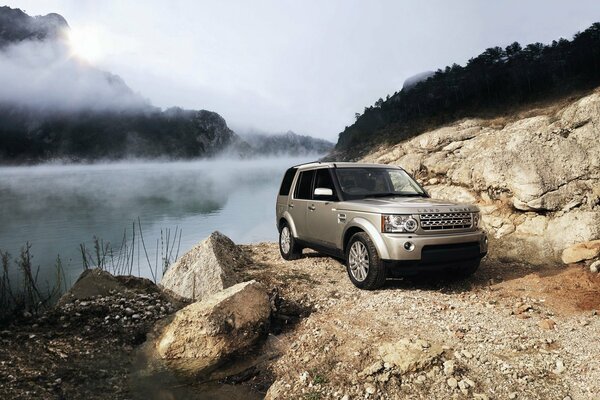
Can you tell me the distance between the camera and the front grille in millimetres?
6008

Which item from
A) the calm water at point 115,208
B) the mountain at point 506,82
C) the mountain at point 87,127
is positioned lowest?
the calm water at point 115,208

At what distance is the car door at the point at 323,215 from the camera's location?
283 inches

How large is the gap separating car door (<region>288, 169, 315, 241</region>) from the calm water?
365 cm

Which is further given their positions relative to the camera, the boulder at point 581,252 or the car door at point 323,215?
Answer: the boulder at point 581,252

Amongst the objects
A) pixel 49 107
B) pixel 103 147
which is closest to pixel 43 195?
pixel 103 147

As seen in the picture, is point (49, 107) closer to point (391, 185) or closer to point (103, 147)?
point (103, 147)

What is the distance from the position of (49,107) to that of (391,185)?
17564 centimetres

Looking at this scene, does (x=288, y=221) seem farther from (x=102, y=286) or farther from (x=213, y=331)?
(x=213, y=331)

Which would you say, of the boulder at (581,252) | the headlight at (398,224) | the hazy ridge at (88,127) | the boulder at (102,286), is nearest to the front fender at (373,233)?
the headlight at (398,224)

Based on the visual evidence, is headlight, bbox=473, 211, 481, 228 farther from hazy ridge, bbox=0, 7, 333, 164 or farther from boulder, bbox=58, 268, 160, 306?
hazy ridge, bbox=0, 7, 333, 164

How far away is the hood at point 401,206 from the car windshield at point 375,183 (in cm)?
40

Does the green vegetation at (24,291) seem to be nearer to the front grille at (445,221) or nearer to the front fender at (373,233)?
the front fender at (373,233)

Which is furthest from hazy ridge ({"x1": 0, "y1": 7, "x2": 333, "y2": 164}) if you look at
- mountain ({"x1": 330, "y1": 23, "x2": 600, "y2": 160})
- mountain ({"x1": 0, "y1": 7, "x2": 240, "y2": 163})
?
mountain ({"x1": 330, "y1": 23, "x2": 600, "y2": 160})

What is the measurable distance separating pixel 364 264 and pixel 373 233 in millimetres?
612
